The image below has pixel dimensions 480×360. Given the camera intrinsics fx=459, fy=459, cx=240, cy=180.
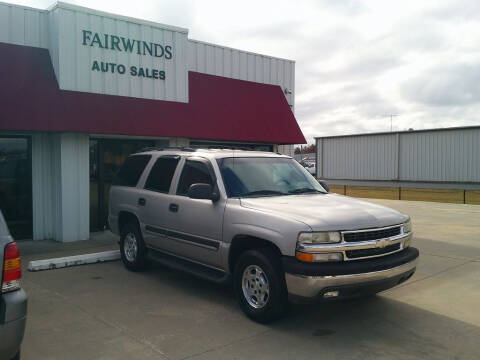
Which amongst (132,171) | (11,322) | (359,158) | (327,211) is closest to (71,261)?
(132,171)

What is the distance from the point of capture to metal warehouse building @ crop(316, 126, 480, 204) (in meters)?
32.5

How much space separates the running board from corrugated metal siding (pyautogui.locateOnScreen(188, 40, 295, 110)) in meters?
6.80

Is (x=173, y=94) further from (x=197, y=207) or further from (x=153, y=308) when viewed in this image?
(x=153, y=308)

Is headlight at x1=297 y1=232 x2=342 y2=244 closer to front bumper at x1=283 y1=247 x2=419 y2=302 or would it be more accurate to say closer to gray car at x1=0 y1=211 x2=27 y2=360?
front bumper at x1=283 y1=247 x2=419 y2=302

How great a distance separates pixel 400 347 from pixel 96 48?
8.95m

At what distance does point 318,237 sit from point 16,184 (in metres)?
7.88

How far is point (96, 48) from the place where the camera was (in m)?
10.5

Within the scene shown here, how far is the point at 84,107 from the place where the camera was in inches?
391

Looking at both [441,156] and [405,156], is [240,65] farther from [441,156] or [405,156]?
[405,156]

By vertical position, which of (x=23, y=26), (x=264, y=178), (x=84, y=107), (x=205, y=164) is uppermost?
(x=23, y=26)

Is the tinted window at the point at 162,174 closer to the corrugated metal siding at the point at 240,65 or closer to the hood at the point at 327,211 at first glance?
the hood at the point at 327,211

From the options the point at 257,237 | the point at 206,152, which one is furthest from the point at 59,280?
the point at 257,237

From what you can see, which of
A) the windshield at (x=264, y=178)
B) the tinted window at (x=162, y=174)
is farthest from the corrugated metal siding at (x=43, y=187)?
the windshield at (x=264, y=178)

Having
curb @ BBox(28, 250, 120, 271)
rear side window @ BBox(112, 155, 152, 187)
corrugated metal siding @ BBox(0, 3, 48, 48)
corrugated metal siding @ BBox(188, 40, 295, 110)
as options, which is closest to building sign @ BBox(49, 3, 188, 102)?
corrugated metal siding @ BBox(0, 3, 48, 48)
